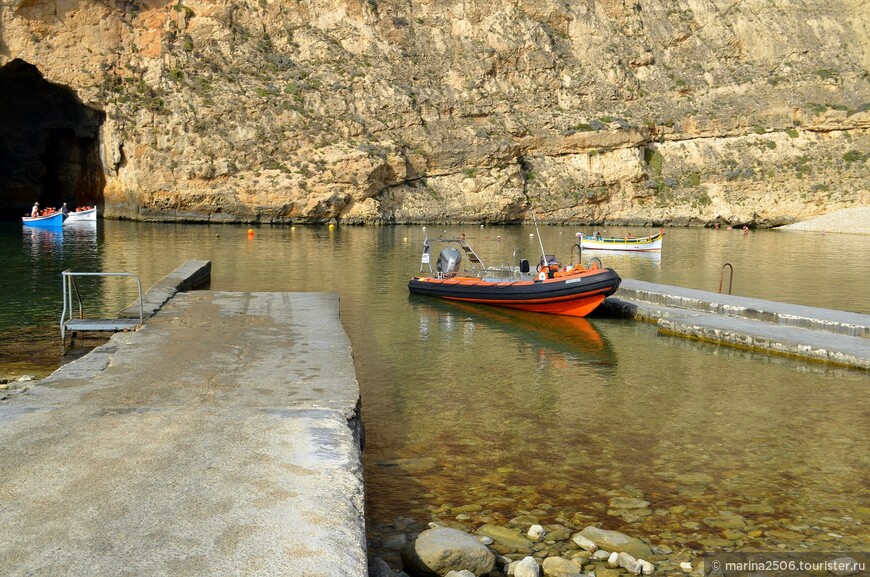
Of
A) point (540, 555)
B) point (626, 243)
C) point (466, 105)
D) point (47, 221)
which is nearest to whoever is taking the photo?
point (540, 555)

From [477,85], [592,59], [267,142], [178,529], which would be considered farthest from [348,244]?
[592,59]

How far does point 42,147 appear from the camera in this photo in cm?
6975

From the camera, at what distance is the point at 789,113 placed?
245 feet

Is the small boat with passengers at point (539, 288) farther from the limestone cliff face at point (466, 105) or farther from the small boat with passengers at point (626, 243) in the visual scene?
the limestone cliff face at point (466, 105)

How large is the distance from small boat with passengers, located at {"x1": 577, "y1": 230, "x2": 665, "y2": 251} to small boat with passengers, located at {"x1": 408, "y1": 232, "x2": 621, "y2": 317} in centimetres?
1927

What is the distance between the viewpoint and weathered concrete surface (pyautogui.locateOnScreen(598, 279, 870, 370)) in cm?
1591

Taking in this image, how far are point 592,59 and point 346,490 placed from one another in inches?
2969

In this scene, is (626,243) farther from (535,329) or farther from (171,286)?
(171,286)

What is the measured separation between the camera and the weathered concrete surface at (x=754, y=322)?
15.9 metres

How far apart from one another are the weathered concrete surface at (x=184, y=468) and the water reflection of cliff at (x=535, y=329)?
6.80m

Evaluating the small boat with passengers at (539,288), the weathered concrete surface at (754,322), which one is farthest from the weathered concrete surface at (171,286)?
the weathered concrete surface at (754,322)

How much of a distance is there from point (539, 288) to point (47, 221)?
130 feet

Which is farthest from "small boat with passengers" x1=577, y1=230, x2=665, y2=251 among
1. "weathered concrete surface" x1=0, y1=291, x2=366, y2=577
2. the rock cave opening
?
the rock cave opening

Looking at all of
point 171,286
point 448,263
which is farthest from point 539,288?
point 171,286
